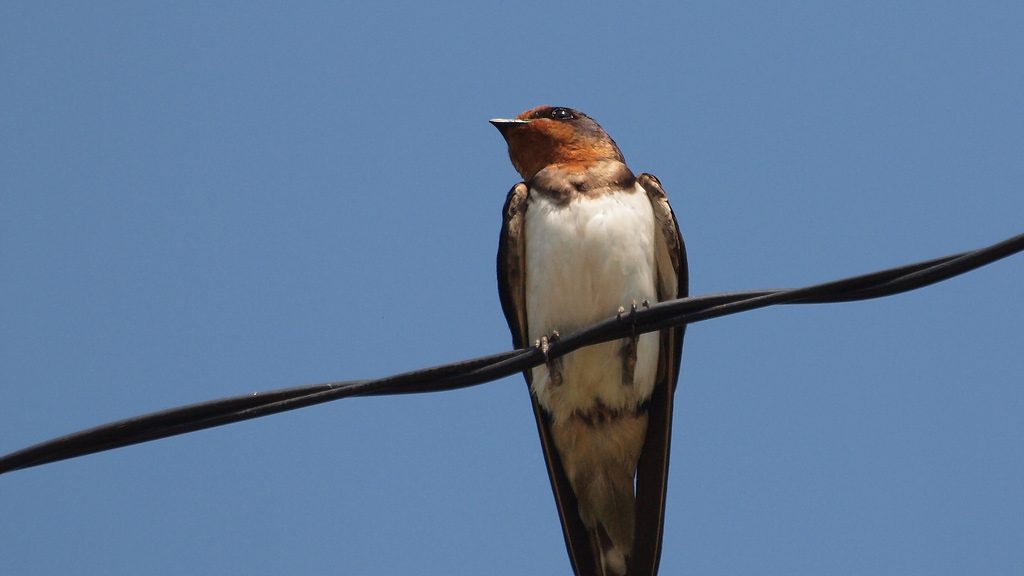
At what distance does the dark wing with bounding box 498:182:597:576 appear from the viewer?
5.79 m

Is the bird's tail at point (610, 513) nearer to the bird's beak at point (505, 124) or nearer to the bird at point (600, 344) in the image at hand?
the bird at point (600, 344)

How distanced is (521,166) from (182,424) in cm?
339

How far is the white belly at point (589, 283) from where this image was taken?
563cm

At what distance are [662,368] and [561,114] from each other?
4.96 feet

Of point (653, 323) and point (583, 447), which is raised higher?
point (653, 323)

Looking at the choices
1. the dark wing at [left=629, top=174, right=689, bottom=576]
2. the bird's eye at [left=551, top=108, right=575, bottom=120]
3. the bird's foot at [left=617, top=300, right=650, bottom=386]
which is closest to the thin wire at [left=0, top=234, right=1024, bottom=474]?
the bird's foot at [left=617, top=300, right=650, bottom=386]

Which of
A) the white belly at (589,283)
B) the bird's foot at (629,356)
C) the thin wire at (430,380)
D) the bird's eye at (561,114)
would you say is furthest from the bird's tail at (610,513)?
the thin wire at (430,380)

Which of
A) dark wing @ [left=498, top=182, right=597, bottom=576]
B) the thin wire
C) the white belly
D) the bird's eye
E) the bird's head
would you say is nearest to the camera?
the thin wire

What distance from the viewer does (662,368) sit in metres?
5.88

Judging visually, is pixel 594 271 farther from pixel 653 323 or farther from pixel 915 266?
pixel 915 266

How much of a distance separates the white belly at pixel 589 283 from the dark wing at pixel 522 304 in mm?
52

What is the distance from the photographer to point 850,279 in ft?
11.6

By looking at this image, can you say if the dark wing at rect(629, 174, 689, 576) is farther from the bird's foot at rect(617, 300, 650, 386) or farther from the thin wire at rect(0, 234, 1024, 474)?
the thin wire at rect(0, 234, 1024, 474)

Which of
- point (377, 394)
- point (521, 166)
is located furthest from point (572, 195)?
point (377, 394)
